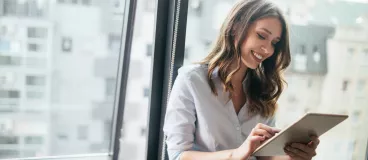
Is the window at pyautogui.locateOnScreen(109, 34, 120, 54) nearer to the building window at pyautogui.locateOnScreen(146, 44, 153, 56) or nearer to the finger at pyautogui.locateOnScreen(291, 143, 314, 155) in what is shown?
the building window at pyautogui.locateOnScreen(146, 44, 153, 56)

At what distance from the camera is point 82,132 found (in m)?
1.89

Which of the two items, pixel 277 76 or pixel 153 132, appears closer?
pixel 277 76

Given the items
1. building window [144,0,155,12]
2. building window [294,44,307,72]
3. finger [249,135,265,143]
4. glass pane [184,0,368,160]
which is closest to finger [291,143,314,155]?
finger [249,135,265,143]

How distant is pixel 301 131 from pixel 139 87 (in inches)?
37.2

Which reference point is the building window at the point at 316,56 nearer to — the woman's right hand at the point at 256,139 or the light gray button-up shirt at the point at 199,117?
the light gray button-up shirt at the point at 199,117

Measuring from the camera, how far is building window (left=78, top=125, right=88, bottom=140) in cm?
188

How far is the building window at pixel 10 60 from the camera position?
1639mm

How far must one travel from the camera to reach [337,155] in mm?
1912

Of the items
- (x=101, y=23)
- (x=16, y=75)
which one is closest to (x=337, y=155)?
(x=101, y=23)

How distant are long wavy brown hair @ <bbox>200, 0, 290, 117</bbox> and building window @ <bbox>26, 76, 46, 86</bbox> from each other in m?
0.78

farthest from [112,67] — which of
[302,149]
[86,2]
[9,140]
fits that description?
[302,149]

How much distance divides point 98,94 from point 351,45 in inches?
50.0

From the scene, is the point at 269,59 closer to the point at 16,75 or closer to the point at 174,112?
the point at 174,112

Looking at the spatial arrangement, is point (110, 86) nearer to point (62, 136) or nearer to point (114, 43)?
point (114, 43)
